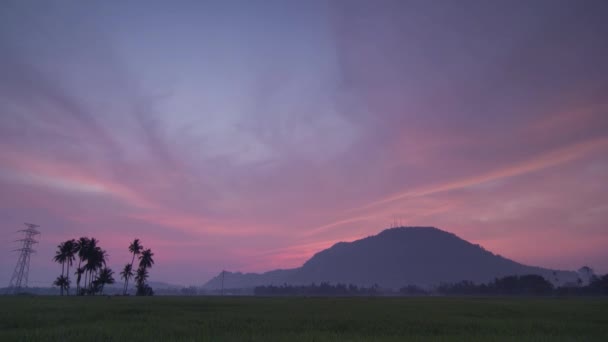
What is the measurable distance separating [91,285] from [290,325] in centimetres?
11159

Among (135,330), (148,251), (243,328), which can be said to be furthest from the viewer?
(148,251)

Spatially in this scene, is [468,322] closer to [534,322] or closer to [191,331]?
[534,322]

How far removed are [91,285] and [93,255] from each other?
727 inches

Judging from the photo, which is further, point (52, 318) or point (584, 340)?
point (52, 318)

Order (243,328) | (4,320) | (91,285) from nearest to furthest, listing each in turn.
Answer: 1. (243,328)
2. (4,320)
3. (91,285)

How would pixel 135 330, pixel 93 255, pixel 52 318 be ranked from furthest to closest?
pixel 93 255 < pixel 52 318 < pixel 135 330

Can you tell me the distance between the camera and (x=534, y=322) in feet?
114

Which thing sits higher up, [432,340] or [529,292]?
[432,340]

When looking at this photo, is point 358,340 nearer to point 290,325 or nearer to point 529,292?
point 290,325

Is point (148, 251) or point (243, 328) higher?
point (148, 251)

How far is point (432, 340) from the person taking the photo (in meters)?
23.2

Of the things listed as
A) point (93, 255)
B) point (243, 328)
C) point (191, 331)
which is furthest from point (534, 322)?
point (93, 255)

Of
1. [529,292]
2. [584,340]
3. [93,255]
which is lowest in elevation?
[529,292]

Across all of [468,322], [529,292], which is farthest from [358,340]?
[529,292]
